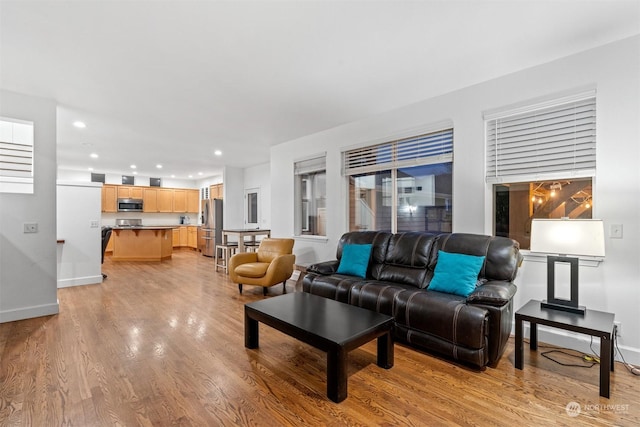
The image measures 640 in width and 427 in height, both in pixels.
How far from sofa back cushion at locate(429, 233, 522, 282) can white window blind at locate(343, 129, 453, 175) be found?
3.53 ft

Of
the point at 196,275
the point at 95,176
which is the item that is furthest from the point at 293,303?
the point at 95,176

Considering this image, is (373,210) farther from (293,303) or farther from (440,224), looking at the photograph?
(293,303)

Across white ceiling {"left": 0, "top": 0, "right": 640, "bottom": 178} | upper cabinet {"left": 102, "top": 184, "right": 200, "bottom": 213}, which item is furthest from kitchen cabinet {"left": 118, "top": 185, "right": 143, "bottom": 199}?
white ceiling {"left": 0, "top": 0, "right": 640, "bottom": 178}

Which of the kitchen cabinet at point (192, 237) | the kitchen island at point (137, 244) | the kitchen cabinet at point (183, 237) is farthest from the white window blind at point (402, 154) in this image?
the kitchen cabinet at point (183, 237)

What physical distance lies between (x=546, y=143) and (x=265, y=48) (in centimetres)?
279

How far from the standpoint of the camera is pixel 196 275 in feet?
20.2

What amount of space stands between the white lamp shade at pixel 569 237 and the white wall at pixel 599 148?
508 mm

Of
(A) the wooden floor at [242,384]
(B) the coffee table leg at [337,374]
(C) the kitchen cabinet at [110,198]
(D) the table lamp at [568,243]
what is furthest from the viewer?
(C) the kitchen cabinet at [110,198]

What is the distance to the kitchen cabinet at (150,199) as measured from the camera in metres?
10.3

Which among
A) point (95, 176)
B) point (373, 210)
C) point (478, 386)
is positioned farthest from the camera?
point (95, 176)

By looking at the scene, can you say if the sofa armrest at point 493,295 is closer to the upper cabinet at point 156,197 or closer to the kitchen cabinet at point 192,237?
the kitchen cabinet at point 192,237

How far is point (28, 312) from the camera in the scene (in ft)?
11.8

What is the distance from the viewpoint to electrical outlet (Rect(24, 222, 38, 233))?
3.60 meters
